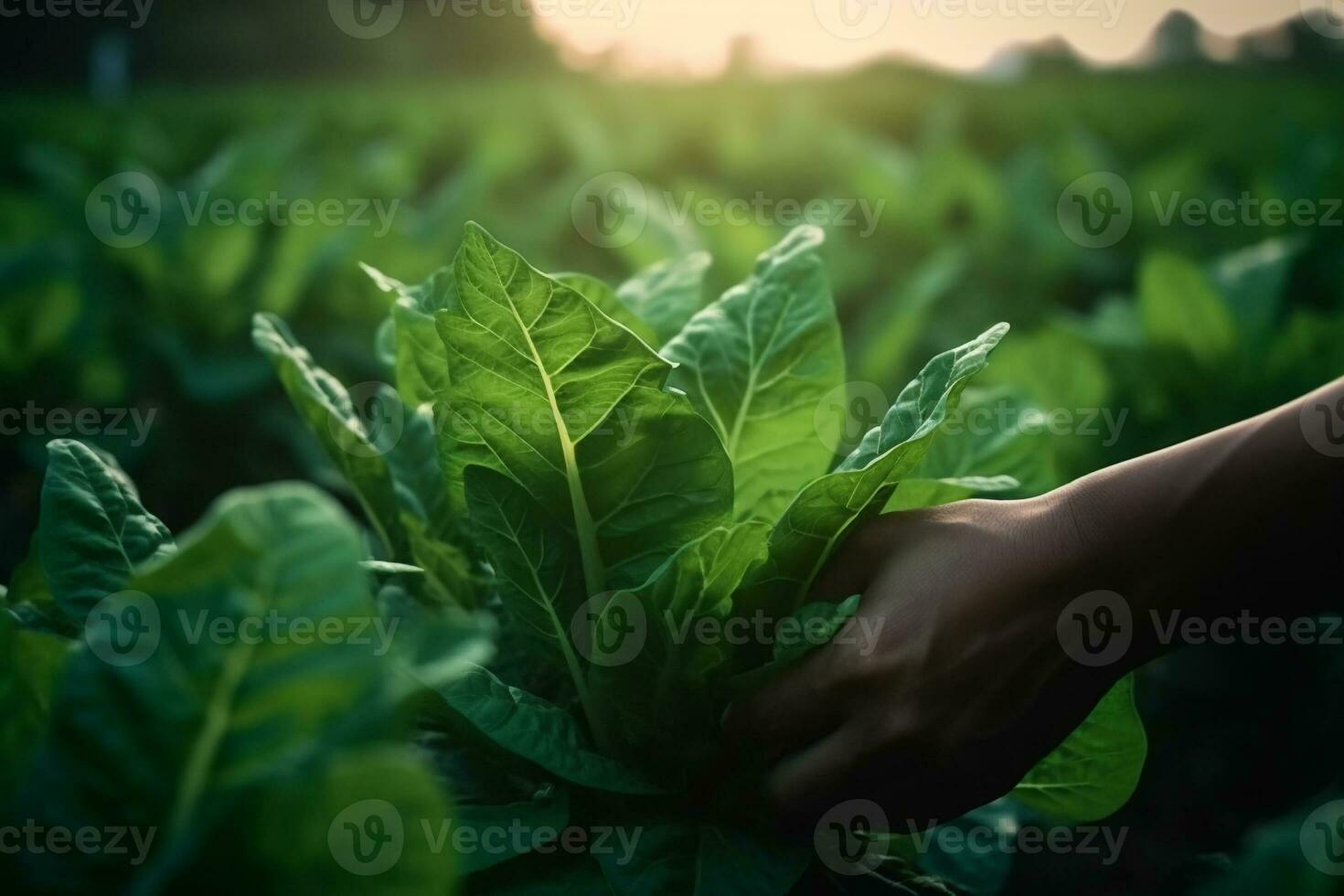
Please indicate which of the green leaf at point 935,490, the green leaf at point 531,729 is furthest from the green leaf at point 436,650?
the green leaf at point 935,490

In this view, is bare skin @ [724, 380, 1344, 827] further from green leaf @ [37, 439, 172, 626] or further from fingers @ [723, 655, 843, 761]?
green leaf @ [37, 439, 172, 626]

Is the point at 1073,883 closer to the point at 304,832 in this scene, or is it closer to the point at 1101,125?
Result: the point at 304,832

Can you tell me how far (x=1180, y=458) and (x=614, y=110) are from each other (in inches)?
270

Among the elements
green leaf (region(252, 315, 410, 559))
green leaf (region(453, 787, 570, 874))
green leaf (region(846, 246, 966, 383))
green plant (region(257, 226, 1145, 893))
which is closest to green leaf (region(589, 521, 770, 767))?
green plant (region(257, 226, 1145, 893))

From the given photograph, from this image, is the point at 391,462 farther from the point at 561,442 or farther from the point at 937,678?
the point at 937,678

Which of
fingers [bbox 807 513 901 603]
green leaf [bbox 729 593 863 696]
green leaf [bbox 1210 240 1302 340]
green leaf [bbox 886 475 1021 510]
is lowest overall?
green leaf [bbox 729 593 863 696]

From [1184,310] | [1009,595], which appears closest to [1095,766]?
[1009,595]

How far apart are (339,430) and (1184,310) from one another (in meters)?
2.05

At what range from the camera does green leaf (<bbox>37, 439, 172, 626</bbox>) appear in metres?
0.98

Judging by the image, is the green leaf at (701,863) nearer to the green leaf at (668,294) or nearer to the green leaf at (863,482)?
the green leaf at (863,482)

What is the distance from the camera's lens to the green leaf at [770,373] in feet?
3.90

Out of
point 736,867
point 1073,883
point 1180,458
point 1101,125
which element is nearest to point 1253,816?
point 1073,883

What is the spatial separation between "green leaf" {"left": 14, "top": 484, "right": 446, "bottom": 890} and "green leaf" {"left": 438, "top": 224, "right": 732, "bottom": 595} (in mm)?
321

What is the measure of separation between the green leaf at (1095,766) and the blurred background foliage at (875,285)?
0.15 m
